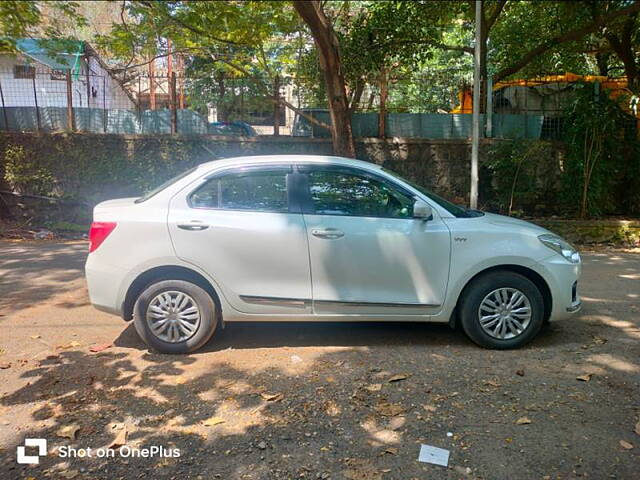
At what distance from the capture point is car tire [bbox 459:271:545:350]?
457 cm

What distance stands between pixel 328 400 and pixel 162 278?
5.82ft

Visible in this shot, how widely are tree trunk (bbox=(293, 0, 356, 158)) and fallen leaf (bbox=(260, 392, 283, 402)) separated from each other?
5025 mm

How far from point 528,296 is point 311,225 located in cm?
191

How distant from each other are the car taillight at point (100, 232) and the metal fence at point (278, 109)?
744 cm

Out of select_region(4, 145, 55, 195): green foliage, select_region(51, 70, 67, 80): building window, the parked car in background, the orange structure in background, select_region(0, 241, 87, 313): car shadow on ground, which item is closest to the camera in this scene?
select_region(0, 241, 87, 313): car shadow on ground

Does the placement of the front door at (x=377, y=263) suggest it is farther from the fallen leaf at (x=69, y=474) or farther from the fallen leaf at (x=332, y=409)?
the fallen leaf at (x=69, y=474)

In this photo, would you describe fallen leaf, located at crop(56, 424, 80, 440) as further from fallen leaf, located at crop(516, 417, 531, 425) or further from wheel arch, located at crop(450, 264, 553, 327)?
wheel arch, located at crop(450, 264, 553, 327)

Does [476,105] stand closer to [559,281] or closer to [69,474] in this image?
[559,281]

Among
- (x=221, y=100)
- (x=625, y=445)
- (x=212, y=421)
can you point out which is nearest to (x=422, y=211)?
(x=625, y=445)

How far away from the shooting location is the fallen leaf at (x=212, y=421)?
3477 mm

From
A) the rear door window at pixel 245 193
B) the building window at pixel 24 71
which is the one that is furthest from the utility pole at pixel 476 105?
the building window at pixel 24 71

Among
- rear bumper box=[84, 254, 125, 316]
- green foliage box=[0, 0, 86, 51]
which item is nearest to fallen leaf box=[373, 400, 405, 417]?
rear bumper box=[84, 254, 125, 316]

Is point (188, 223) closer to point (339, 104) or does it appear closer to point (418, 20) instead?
point (339, 104)

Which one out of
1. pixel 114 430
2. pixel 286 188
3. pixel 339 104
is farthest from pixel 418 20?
pixel 114 430
